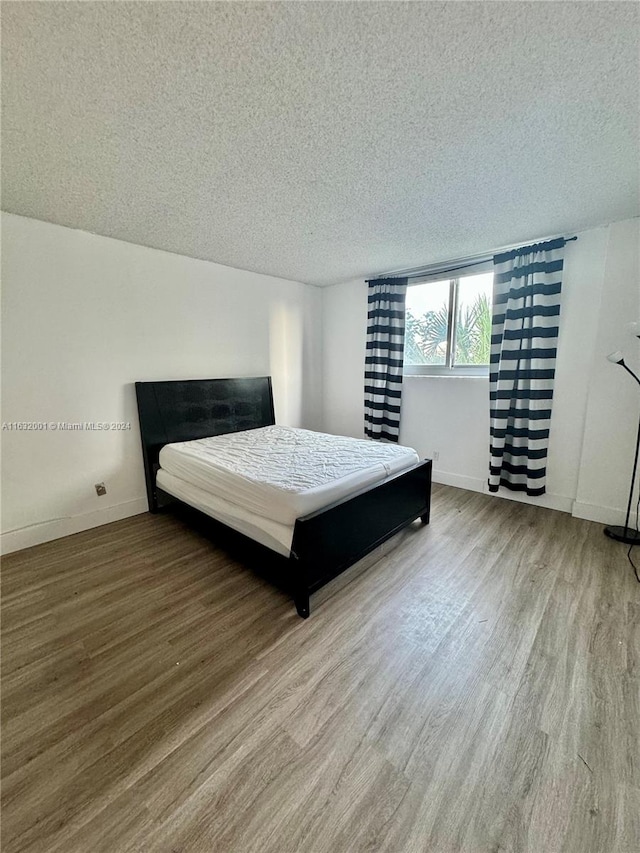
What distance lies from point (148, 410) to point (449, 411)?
312 centimetres

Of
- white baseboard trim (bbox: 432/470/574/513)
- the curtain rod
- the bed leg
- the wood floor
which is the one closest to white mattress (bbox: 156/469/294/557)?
the bed leg

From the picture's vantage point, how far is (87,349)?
2789 mm

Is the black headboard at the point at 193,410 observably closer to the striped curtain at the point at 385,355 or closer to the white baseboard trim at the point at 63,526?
the white baseboard trim at the point at 63,526

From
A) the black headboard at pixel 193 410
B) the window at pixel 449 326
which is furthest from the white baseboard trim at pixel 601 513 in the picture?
the black headboard at pixel 193 410

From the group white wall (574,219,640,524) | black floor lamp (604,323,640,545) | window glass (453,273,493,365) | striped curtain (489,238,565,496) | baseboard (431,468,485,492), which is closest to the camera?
black floor lamp (604,323,640,545)

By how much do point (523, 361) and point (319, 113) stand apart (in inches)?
104

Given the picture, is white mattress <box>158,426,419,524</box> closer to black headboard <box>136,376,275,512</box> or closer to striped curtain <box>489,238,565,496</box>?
black headboard <box>136,376,275,512</box>

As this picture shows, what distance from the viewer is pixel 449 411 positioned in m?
3.78

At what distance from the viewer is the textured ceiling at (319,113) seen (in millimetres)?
1100

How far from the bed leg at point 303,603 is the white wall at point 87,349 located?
2.10m

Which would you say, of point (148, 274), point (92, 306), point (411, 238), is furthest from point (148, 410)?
point (411, 238)

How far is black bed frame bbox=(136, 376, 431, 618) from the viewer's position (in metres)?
1.89

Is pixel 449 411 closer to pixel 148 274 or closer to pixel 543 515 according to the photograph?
pixel 543 515

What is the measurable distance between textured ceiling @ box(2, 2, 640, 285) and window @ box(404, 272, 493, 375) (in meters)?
0.99
